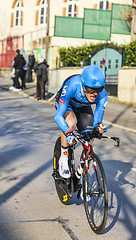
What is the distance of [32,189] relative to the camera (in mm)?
5770

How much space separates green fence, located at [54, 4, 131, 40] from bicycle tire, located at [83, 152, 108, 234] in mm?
25283

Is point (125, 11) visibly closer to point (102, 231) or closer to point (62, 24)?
point (62, 24)

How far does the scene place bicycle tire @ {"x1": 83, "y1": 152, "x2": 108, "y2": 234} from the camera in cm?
414

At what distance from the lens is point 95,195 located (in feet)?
14.4

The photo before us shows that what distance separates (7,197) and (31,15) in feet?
117

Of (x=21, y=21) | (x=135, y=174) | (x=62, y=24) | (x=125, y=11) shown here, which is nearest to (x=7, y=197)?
(x=135, y=174)

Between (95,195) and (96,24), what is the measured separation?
1070 inches

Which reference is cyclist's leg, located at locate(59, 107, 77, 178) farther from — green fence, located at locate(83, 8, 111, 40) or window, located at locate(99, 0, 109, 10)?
window, located at locate(99, 0, 109, 10)

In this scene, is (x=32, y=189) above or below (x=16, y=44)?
below

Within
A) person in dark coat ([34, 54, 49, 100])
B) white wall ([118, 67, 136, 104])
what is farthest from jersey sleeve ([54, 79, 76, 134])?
person in dark coat ([34, 54, 49, 100])

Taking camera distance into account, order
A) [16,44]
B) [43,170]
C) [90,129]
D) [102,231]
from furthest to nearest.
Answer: [16,44] → [43,170] → [90,129] → [102,231]

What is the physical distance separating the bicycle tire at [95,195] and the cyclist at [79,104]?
250mm

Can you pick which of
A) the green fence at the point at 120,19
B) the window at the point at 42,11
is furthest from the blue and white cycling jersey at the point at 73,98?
the window at the point at 42,11

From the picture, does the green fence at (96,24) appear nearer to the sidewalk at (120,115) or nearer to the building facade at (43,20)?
the building facade at (43,20)
